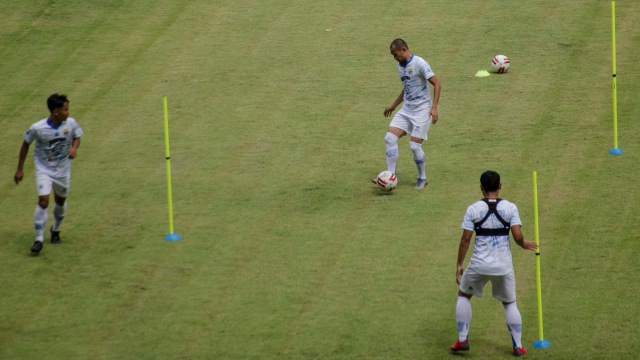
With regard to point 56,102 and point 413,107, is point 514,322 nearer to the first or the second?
point 413,107

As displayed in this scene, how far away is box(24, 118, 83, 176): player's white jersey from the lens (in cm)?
1534

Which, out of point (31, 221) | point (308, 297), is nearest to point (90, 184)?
point (31, 221)

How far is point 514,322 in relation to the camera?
1252 cm

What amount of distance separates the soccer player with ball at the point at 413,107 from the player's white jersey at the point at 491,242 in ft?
16.0

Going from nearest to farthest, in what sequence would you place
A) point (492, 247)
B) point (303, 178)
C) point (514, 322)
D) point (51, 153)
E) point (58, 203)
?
1. point (492, 247)
2. point (514, 322)
3. point (51, 153)
4. point (58, 203)
5. point (303, 178)

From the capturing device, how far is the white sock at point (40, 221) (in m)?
15.4

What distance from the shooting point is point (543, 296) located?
14336mm

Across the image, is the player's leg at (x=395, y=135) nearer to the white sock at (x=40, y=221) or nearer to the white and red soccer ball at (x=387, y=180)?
the white and red soccer ball at (x=387, y=180)

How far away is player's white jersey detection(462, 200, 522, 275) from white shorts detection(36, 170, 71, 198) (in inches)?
250

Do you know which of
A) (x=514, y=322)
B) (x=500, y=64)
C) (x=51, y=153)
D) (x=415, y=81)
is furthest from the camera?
(x=500, y=64)

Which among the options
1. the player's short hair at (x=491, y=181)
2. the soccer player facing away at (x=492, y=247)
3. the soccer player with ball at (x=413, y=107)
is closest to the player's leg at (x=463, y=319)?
the soccer player facing away at (x=492, y=247)

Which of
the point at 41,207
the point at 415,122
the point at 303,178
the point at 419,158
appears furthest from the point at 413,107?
the point at 41,207

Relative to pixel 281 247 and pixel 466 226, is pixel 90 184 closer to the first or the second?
pixel 281 247

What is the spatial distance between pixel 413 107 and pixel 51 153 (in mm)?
5819
